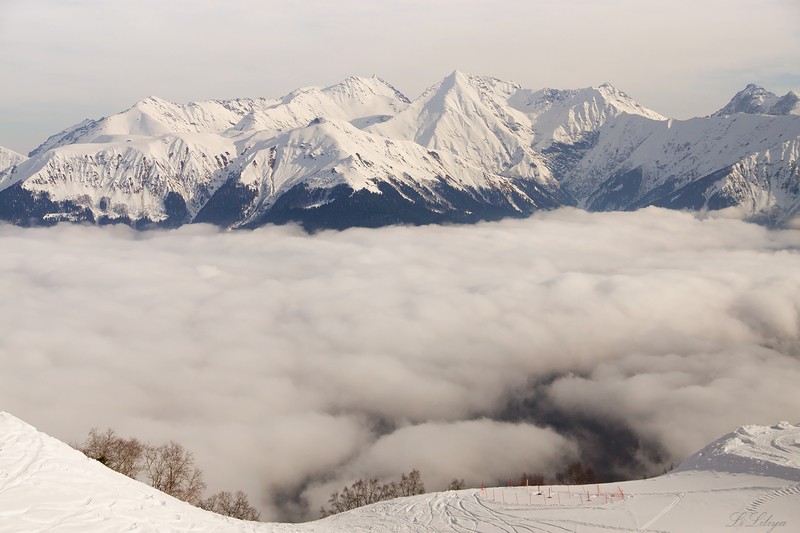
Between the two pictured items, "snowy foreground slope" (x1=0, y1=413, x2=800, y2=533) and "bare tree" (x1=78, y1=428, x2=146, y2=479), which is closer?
"snowy foreground slope" (x1=0, y1=413, x2=800, y2=533)

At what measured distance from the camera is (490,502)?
256 ft

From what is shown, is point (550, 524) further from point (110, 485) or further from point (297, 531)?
point (110, 485)

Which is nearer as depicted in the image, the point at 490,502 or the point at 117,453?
the point at 490,502

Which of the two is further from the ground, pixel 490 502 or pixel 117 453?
pixel 490 502

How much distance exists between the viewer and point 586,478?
632ft

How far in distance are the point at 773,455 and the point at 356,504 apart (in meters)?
74.5

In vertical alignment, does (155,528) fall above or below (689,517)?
above

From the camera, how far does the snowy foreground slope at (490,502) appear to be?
164ft

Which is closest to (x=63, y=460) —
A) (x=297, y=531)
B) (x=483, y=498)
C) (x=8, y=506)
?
(x=8, y=506)

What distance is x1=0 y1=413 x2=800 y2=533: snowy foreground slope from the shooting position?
50.1 metres

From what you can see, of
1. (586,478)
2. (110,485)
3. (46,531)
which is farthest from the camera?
(586,478)

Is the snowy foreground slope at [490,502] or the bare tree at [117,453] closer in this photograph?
the snowy foreground slope at [490,502]

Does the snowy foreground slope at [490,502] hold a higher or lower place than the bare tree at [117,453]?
higher

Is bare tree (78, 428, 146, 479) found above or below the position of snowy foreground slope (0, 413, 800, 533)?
below
